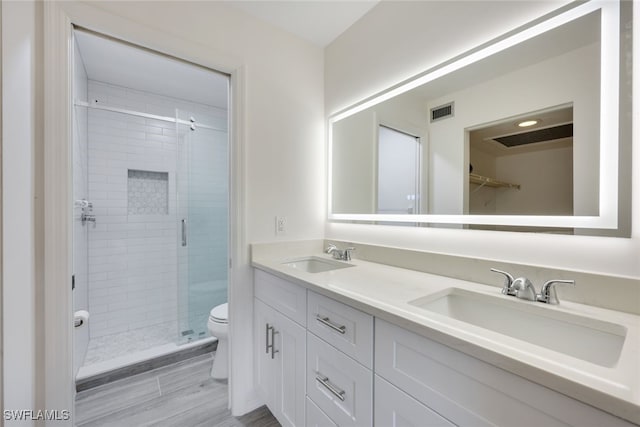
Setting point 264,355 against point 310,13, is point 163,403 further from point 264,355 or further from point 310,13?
point 310,13

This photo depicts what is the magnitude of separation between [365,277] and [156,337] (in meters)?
2.36

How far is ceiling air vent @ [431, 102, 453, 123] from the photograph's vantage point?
4.23 feet

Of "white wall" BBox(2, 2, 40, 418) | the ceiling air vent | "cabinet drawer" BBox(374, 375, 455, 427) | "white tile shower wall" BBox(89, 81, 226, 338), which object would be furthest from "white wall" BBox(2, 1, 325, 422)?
"white tile shower wall" BBox(89, 81, 226, 338)

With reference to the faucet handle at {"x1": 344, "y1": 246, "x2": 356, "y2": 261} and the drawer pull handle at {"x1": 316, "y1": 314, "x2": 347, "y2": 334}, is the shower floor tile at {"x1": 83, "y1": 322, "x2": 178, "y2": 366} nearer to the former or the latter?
the faucet handle at {"x1": 344, "y1": 246, "x2": 356, "y2": 261}

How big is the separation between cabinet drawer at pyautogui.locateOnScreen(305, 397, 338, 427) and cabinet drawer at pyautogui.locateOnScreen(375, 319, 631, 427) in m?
0.41

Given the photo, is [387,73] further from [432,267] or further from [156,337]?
[156,337]

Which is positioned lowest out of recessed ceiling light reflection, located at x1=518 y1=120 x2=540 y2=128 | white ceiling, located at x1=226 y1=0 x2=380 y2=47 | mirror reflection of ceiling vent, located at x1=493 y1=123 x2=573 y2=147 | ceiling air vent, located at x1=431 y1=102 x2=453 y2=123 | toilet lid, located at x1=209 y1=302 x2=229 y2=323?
toilet lid, located at x1=209 y1=302 x2=229 y2=323

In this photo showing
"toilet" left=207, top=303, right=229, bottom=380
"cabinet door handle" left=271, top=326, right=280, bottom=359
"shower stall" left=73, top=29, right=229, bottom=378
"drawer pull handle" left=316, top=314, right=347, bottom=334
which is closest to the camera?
"drawer pull handle" left=316, top=314, right=347, bottom=334

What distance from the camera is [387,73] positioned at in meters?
1.53

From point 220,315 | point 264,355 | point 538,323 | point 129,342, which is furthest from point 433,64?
point 129,342

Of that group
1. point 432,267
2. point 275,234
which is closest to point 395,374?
point 432,267

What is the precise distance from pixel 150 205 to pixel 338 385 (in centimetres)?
274

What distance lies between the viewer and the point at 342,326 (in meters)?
0.97

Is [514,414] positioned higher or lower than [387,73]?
lower
